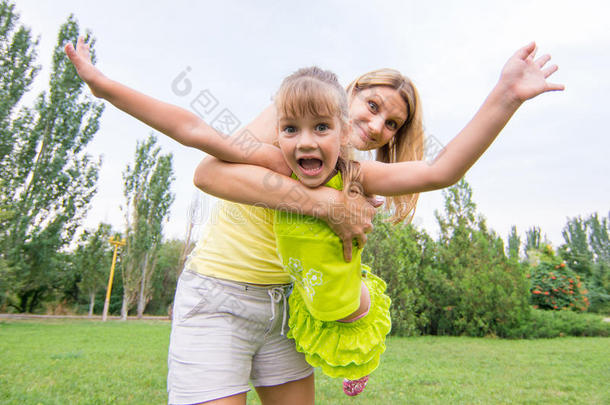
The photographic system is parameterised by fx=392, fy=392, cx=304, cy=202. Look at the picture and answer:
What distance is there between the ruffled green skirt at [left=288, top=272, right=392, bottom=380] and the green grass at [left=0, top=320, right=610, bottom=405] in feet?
10.6

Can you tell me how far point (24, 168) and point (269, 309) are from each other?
66.2ft

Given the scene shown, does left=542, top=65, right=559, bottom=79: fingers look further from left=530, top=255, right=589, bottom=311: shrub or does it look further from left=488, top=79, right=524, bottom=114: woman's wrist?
left=530, top=255, right=589, bottom=311: shrub

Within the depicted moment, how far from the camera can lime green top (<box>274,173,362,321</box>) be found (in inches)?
51.3

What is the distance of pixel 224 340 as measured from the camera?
140cm

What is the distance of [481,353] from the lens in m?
8.45

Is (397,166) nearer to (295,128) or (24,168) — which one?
(295,128)

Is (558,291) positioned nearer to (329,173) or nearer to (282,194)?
(329,173)

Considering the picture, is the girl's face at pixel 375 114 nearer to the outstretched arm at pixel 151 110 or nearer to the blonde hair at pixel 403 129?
the blonde hair at pixel 403 129

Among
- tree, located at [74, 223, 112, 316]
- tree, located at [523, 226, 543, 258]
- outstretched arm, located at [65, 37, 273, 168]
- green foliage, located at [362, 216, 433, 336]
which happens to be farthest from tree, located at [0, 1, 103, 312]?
tree, located at [523, 226, 543, 258]

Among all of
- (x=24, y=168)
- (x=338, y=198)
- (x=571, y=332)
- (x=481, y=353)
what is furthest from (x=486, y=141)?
(x=24, y=168)

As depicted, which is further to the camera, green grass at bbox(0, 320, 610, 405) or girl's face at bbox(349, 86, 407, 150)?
green grass at bbox(0, 320, 610, 405)

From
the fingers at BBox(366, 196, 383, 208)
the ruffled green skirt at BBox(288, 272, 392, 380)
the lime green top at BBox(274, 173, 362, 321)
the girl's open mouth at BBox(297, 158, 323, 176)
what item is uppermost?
the girl's open mouth at BBox(297, 158, 323, 176)

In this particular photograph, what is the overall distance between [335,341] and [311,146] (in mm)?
814

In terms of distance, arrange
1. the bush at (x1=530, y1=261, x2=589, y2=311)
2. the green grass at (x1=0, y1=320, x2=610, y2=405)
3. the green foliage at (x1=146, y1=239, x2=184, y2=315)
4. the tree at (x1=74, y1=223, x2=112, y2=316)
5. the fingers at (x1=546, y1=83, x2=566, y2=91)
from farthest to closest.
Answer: the green foliage at (x1=146, y1=239, x2=184, y2=315)
the tree at (x1=74, y1=223, x2=112, y2=316)
the bush at (x1=530, y1=261, x2=589, y2=311)
the green grass at (x1=0, y1=320, x2=610, y2=405)
the fingers at (x1=546, y1=83, x2=566, y2=91)
